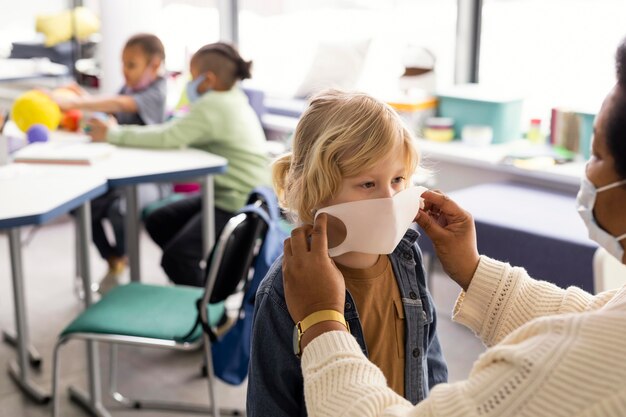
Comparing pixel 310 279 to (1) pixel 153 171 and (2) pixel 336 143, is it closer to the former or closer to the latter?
(2) pixel 336 143

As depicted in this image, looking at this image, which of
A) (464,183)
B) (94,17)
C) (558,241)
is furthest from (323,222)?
(94,17)

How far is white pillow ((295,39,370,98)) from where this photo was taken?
14.6ft

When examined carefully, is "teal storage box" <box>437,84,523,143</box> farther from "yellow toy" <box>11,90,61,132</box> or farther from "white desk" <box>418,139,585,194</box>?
"yellow toy" <box>11,90,61,132</box>

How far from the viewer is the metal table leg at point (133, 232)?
3.04 metres

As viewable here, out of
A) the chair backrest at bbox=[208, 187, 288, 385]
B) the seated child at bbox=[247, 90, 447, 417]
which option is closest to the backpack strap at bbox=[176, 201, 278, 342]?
the chair backrest at bbox=[208, 187, 288, 385]

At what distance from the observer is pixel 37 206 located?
222cm

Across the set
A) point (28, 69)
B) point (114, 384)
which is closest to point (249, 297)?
point (114, 384)

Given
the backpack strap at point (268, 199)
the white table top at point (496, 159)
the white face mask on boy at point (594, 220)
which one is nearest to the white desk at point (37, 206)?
the backpack strap at point (268, 199)

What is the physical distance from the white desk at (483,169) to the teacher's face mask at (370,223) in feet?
7.05

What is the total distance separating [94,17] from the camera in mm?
5738

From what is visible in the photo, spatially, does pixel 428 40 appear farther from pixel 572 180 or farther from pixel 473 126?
pixel 572 180

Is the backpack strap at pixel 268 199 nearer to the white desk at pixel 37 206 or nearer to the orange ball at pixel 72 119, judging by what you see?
the white desk at pixel 37 206

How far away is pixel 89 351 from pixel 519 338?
6.38 feet

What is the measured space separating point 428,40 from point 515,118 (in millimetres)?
712
